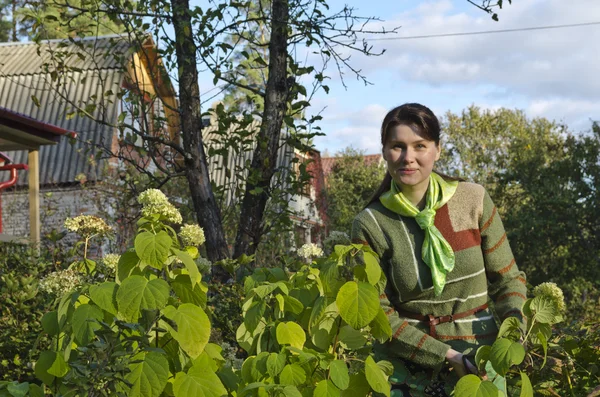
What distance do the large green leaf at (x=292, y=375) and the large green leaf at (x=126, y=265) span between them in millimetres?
596

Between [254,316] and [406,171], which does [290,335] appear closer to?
[254,316]

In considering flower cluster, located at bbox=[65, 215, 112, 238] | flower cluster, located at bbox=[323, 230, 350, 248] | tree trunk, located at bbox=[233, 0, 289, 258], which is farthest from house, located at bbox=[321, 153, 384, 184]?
flower cluster, located at bbox=[65, 215, 112, 238]

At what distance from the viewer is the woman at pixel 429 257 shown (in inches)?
109

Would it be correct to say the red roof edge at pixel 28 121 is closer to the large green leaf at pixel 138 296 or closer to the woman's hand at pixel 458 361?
the large green leaf at pixel 138 296

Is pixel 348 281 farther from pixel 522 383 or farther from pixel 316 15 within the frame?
pixel 316 15

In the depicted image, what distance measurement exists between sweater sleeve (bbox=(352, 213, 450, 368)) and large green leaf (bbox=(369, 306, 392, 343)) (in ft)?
0.20

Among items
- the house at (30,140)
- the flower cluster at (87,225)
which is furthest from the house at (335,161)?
the flower cluster at (87,225)

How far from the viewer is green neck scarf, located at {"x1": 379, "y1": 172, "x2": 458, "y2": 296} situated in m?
2.73

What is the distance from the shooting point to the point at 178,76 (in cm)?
623

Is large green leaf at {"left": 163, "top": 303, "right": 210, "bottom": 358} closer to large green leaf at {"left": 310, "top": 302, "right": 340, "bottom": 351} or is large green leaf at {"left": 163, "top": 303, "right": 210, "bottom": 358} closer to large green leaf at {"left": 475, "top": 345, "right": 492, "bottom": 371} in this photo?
large green leaf at {"left": 310, "top": 302, "right": 340, "bottom": 351}

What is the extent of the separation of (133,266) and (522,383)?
50.8 inches

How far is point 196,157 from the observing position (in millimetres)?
6379

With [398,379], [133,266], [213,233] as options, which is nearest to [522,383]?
[398,379]

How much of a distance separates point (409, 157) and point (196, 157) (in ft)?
12.2
